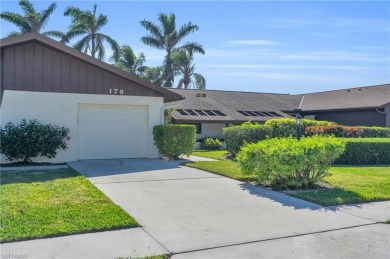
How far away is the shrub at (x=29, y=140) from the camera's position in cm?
1089

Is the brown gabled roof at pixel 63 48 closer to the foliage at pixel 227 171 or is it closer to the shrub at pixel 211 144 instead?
the foliage at pixel 227 171

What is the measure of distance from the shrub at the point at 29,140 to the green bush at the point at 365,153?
9.96m

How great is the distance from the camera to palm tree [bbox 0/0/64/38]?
98.6ft

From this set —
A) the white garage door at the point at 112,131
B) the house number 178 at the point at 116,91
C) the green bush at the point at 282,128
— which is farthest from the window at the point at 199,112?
the house number 178 at the point at 116,91

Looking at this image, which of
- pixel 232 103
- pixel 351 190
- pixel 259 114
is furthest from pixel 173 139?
pixel 232 103

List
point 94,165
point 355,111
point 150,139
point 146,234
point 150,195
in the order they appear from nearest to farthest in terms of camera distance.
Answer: point 146,234, point 150,195, point 94,165, point 150,139, point 355,111

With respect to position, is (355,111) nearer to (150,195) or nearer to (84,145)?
(84,145)

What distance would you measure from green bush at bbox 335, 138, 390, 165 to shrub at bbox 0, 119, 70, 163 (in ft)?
32.7

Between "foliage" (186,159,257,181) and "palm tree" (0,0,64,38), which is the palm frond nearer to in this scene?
"palm tree" (0,0,64,38)

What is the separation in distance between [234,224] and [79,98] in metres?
9.02

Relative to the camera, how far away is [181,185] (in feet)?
26.2

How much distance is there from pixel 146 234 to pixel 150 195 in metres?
2.31

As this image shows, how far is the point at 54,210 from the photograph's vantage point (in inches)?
215

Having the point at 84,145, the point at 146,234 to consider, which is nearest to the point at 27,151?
the point at 84,145
